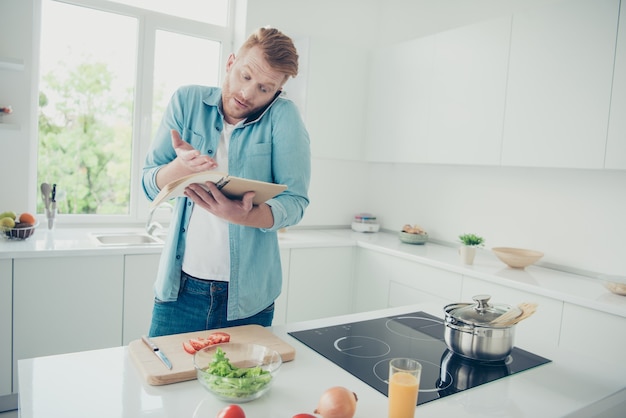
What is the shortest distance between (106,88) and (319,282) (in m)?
1.82

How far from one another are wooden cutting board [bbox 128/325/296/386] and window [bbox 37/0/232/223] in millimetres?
2007

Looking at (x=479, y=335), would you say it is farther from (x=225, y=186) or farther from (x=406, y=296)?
(x=406, y=296)

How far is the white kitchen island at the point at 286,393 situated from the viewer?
0.93m

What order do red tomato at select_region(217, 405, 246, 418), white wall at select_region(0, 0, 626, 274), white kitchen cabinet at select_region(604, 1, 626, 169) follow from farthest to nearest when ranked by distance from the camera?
white wall at select_region(0, 0, 626, 274), white kitchen cabinet at select_region(604, 1, 626, 169), red tomato at select_region(217, 405, 246, 418)

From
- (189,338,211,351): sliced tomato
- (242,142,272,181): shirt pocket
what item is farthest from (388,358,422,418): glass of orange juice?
(242,142,272,181): shirt pocket

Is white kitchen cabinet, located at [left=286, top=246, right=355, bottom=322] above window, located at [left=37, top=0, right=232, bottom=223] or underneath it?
underneath

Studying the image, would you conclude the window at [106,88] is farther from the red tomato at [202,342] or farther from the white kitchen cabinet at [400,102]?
the red tomato at [202,342]

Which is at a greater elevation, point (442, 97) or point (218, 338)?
point (442, 97)

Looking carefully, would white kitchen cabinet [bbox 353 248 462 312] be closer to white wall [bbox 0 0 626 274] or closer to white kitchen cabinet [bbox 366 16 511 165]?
white wall [bbox 0 0 626 274]

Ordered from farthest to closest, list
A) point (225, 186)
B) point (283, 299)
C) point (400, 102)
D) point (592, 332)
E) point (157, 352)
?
1. point (400, 102)
2. point (283, 299)
3. point (592, 332)
4. point (225, 186)
5. point (157, 352)

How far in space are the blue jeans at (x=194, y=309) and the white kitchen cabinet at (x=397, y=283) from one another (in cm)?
142

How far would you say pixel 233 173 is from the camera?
1.54 metres

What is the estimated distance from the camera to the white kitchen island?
0.93 meters

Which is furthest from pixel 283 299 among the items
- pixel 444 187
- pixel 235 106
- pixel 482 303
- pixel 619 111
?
pixel 619 111
